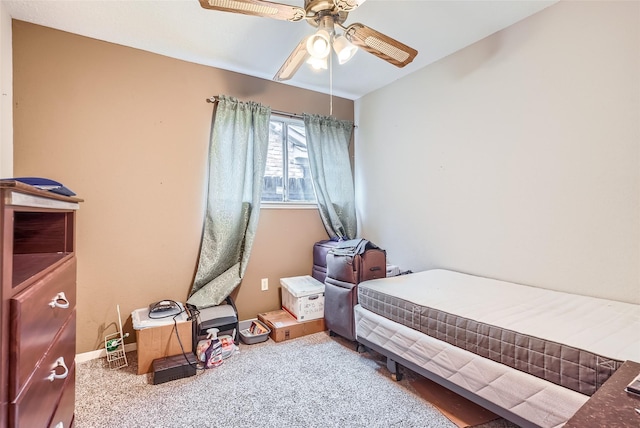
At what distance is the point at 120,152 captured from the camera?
2.33 metres

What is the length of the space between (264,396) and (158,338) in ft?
2.93

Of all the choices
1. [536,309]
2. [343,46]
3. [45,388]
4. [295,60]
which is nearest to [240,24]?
[295,60]

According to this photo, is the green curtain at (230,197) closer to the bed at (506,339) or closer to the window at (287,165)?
the window at (287,165)

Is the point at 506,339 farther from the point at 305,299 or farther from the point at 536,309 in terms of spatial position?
the point at 305,299

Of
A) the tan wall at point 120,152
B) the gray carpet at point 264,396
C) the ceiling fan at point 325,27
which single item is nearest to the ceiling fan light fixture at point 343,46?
the ceiling fan at point 325,27

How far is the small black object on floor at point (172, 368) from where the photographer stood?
6.30ft

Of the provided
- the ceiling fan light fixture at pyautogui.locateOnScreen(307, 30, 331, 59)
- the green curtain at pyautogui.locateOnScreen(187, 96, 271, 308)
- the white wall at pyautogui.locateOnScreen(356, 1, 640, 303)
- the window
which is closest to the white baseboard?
the green curtain at pyautogui.locateOnScreen(187, 96, 271, 308)

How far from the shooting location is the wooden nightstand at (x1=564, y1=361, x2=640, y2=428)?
1.92 ft

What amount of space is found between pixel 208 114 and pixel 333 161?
139cm

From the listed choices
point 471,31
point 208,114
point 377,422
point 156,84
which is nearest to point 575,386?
point 377,422

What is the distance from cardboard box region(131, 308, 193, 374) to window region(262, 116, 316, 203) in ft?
4.56

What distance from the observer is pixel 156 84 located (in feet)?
8.07

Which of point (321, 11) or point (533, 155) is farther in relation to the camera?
point (533, 155)

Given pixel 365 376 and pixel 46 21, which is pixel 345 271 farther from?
pixel 46 21
